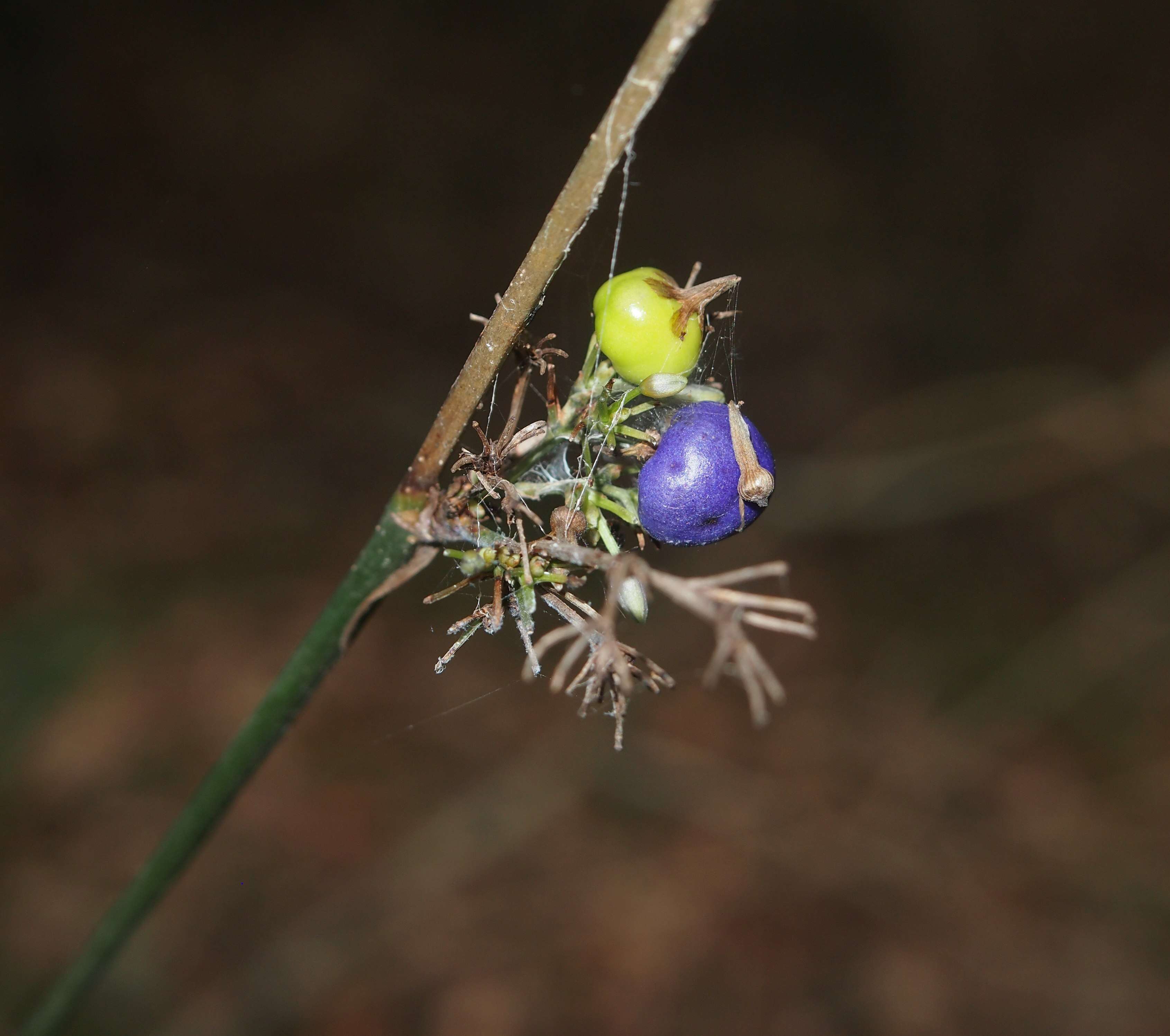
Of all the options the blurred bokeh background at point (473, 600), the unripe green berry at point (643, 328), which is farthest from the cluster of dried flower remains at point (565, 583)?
the blurred bokeh background at point (473, 600)

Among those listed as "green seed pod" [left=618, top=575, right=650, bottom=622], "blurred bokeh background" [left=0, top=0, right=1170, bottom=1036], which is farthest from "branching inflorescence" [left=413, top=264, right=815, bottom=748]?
"blurred bokeh background" [left=0, top=0, right=1170, bottom=1036]

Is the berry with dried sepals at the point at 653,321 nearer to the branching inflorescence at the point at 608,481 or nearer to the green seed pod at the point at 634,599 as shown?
the branching inflorescence at the point at 608,481

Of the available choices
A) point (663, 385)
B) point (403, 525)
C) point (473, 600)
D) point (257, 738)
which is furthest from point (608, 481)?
point (473, 600)

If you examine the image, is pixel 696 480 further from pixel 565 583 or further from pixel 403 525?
pixel 403 525

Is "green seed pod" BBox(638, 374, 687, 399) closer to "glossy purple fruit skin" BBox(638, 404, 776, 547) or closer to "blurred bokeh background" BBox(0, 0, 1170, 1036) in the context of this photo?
"glossy purple fruit skin" BBox(638, 404, 776, 547)

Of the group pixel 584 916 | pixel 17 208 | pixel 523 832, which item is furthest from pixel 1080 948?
pixel 17 208

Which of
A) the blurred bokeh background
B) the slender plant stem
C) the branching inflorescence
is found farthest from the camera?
the blurred bokeh background

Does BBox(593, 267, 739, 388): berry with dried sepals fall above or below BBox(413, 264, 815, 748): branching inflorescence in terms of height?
above
